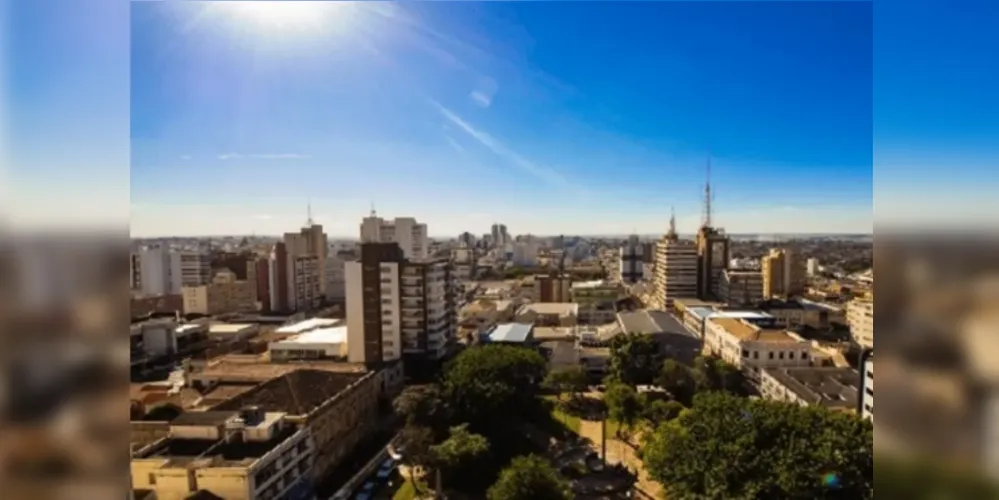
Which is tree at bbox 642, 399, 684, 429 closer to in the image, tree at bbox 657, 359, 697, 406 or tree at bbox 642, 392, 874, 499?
tree at bbox 657, 359, 697, 406

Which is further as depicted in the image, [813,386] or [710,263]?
[710,263]

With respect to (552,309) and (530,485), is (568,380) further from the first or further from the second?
(552,309)

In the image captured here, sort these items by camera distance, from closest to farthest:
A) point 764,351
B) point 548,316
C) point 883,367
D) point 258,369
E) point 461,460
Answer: point 883,367 < point 461,460 < point 258,369 < point 764,351 < point 548,316

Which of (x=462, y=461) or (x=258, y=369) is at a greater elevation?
(x=258, y=369)

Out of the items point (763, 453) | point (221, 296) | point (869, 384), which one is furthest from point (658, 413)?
point (221, 296)

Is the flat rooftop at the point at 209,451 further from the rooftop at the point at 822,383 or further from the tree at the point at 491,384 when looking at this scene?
the rooftop at the point at 822,383

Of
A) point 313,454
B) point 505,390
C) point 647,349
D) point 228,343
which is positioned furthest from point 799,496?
point 228,343

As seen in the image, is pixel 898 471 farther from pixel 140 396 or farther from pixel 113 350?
pixel 140 396
